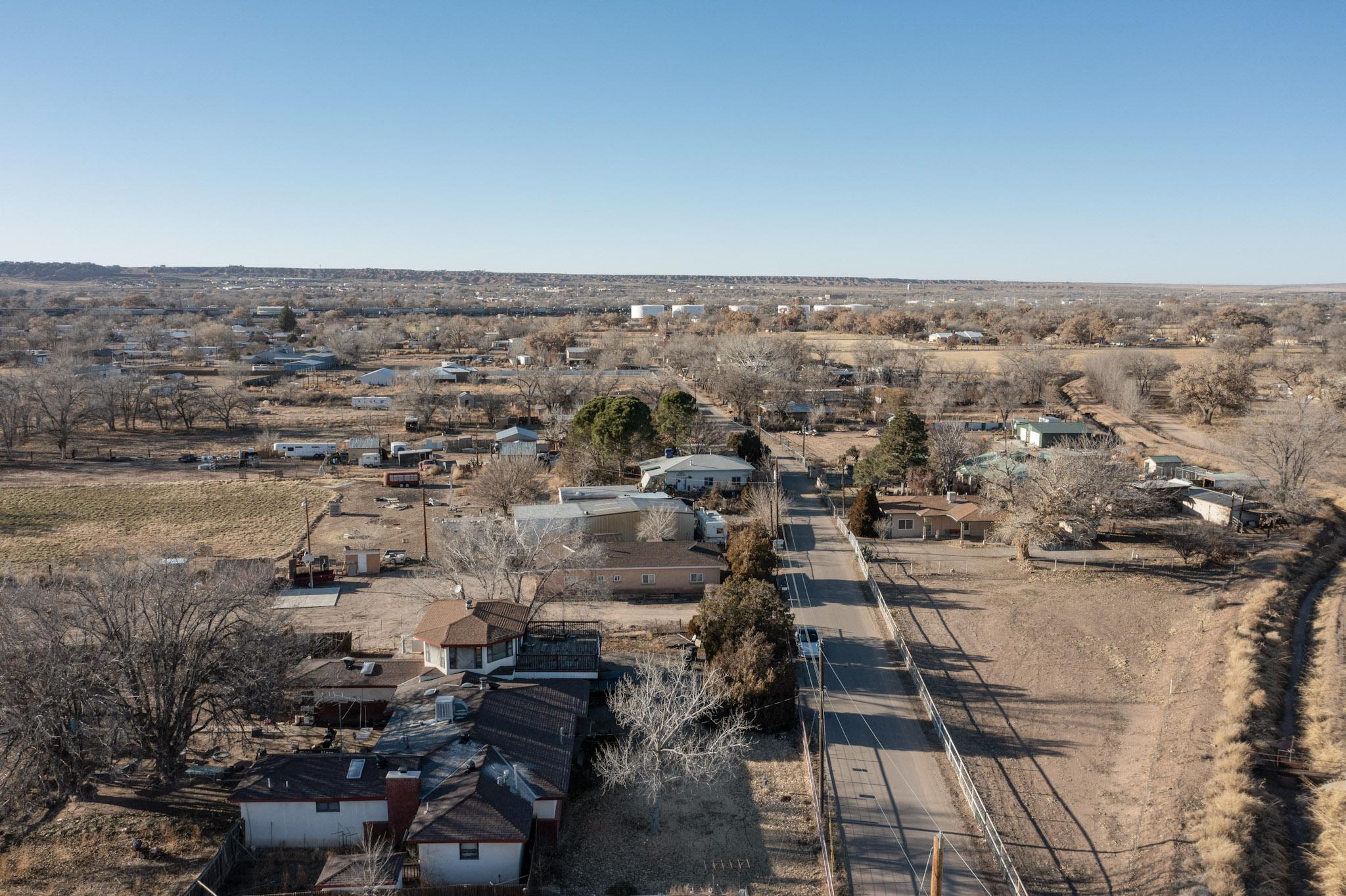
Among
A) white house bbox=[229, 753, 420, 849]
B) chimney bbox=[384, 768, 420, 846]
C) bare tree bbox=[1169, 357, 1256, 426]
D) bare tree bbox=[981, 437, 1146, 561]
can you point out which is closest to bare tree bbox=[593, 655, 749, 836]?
chimney bbox=[384, 768, 420, 846]

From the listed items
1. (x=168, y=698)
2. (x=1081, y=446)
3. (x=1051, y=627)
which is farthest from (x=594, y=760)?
(x=1081, y=446)

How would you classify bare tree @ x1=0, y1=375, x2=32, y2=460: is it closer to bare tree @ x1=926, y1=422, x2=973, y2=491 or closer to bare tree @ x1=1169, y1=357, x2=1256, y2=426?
bare tree @ x1=926, y1=422, x2=973, y2=491

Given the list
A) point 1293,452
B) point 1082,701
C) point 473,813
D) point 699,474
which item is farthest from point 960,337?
point 473,813

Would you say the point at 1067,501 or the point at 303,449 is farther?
the point at 303,449

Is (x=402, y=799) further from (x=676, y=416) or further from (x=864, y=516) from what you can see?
(x=676, y=416)

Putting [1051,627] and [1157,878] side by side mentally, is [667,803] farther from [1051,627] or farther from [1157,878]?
[1051,627]

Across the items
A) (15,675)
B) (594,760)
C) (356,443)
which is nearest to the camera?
(15,675)
